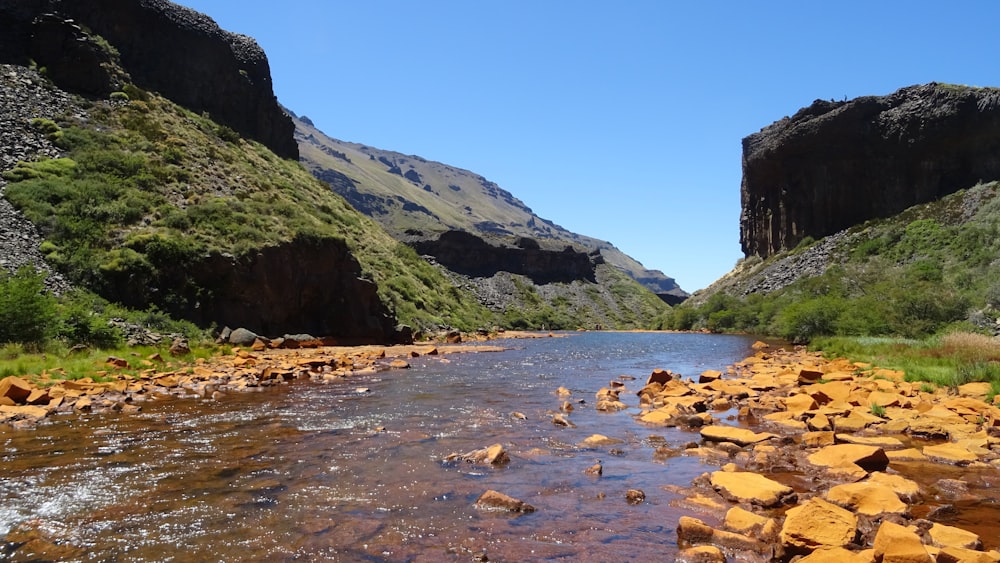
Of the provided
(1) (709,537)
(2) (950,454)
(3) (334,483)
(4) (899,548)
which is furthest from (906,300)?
(3) (334,483)

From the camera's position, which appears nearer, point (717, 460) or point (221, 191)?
point (717, 460)

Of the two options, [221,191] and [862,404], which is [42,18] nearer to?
[221,191]

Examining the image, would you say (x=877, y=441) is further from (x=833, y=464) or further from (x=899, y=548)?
(x=899, y=548)

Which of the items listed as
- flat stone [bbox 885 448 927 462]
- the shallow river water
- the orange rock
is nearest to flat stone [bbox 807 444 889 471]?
flat stone [bbox 885 448 927 462]

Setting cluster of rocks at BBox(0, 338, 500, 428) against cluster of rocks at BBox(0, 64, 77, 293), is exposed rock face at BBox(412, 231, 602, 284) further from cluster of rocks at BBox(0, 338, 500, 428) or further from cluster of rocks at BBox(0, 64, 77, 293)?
cluster of rocks at BBox(0, 338, 500, 428)

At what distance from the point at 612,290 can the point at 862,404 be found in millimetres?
126832

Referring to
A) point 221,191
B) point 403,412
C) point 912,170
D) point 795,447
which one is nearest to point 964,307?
point 795,447

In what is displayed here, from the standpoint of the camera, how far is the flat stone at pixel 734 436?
9641 mm

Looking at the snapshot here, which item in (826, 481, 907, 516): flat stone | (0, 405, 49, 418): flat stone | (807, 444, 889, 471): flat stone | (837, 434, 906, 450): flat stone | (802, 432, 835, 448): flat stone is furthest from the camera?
(0, 405, 49, 418): flat stone

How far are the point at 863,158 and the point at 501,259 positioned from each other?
228 ft

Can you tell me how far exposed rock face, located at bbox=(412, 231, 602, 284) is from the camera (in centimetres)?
11850

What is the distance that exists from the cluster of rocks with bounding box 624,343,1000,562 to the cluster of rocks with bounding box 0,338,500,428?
11659 millimetres

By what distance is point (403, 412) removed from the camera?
1324 centimetres

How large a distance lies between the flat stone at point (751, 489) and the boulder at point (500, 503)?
2.52 m
